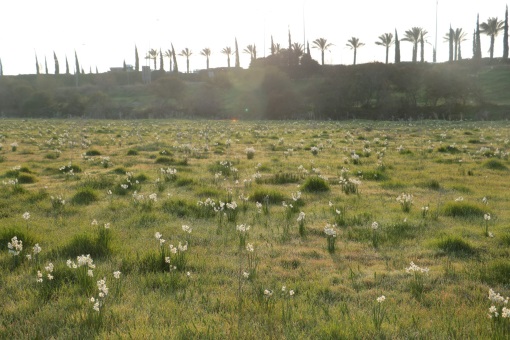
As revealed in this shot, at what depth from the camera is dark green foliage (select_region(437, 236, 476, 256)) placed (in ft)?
20.4

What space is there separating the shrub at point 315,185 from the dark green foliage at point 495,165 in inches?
272

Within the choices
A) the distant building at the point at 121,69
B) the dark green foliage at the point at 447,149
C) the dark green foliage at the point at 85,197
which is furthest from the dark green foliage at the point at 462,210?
the distant building at the point at 121,69

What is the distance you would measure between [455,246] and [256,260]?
311cm

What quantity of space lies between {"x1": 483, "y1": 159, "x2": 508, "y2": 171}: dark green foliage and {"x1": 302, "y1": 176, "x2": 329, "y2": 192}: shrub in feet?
22.6

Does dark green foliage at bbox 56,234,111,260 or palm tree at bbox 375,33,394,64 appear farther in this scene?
palm tree at bbox 375,33,394,64

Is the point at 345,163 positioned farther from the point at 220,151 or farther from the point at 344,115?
the point at 344,115

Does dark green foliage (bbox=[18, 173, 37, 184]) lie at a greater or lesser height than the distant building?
lesser

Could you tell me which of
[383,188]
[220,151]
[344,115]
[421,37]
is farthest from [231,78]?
[383,188]

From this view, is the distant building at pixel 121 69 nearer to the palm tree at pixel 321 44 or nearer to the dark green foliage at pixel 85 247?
the palm tree at pixel 321 44

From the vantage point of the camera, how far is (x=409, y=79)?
66812 mm

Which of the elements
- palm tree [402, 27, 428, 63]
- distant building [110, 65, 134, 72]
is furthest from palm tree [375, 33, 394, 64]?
distant building [110, 65, 134, 72]

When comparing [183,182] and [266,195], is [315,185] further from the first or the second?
[183,182]

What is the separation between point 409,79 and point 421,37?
40.3 m

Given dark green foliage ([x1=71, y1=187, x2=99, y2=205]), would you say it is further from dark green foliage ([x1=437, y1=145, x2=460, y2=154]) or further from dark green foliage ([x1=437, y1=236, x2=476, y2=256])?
dark green foliage ([x1=437, y1=145, x2=460, y2=154])
